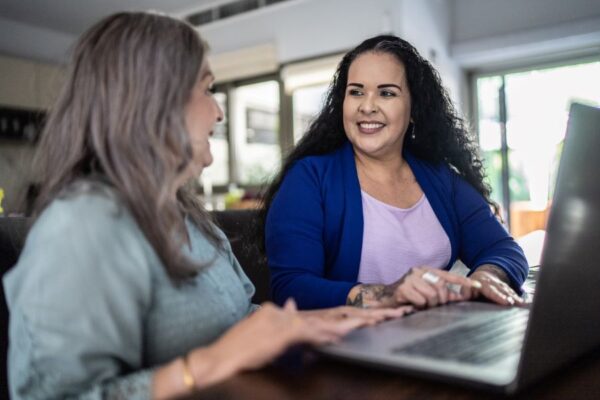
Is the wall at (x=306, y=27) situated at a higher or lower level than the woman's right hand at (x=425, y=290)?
higher

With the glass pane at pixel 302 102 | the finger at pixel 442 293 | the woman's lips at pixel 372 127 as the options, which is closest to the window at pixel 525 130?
the glass pane at pixel 302 102

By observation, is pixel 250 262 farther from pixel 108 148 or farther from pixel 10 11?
pixel 10 11

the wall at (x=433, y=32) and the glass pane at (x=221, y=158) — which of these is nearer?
the wall at (x=433, y=32)

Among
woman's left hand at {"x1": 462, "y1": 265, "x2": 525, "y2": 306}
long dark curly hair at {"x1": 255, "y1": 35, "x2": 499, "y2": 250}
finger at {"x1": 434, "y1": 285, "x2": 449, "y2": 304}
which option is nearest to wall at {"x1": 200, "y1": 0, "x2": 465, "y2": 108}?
long dark curly hair at {"x1": 255, "y1": 35, "x2": 499, "y2": 250}

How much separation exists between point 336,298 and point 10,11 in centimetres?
626

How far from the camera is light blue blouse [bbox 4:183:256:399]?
1.98 feet

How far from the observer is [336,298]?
117 centimetres

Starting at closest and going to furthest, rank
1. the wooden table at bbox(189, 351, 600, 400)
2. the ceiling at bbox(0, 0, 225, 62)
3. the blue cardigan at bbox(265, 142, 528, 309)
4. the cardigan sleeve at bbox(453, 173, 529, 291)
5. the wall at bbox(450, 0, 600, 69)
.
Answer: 1. the wooden table at bbox(189, 351, 600, 400)
2. the blue cardigan at bbox(265, 142, 528, 309)
3. the cardigan sleeve at bbox(453, 173, 529, 291)
4. the wall at bbox(450, 0, 600, 69)
5. the ceiling at bbox(0, 0, 225, 62)

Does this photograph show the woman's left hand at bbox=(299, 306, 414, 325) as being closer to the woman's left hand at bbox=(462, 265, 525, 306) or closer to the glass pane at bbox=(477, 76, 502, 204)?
the woman's left hand at bbox=(462, 265, 525, 306)

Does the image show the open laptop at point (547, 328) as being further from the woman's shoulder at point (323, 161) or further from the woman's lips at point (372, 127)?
the woman's lips at point (372, 127)

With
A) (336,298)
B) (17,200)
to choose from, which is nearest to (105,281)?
(17,200)

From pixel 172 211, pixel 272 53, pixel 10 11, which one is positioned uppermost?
pixel 10 11

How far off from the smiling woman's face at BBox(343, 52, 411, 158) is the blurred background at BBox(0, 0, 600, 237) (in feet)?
9.25

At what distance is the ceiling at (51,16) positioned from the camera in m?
5.84
